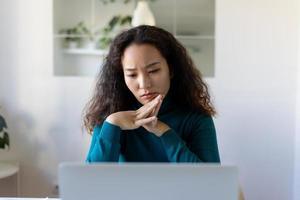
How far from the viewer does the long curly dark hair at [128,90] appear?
4.00 ft

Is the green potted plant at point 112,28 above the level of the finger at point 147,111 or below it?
above

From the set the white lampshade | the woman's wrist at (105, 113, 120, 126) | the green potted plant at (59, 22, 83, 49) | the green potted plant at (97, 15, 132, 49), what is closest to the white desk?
the green potted plant at (59, 22, 83, 49)

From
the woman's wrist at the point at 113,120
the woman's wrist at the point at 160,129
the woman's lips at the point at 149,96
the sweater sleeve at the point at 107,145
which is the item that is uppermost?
the woman's lips at the point at 149,96

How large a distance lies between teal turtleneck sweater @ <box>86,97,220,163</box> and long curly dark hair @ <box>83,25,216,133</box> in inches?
1.4

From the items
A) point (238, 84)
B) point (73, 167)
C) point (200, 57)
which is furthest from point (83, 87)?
point (73, 167)

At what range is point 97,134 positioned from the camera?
1.28m

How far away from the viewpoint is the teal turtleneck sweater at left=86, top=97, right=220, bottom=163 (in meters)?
1.18

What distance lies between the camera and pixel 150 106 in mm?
1134

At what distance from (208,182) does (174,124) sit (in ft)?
Answer: 1.88

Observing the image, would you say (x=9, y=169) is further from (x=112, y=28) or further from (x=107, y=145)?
(x=107, y=145)

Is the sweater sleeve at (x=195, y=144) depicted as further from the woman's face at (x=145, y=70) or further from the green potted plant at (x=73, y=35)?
the green potted plant at (x=73, y=35)

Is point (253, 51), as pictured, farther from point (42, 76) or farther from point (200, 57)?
point (42, 76)

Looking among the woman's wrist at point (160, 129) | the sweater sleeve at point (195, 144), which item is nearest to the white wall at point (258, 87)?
the sweater sleeve at point (195, 144)

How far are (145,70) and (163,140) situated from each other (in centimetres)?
21
